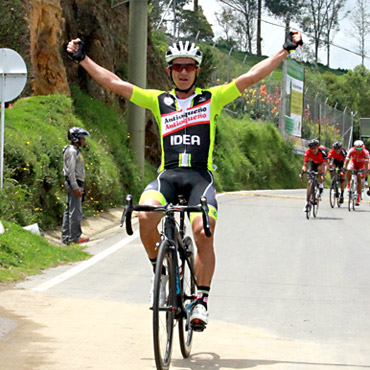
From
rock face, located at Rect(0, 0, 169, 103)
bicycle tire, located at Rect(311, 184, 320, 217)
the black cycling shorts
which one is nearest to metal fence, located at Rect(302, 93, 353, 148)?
rock face, located at Rect(0, 0, 169, 103)

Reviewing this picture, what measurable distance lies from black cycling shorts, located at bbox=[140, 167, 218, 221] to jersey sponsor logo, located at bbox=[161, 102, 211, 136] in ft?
1.09

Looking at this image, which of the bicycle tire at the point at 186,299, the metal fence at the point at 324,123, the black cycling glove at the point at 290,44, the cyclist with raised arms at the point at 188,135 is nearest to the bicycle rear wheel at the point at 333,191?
the black cycling glove at the point at 290,44

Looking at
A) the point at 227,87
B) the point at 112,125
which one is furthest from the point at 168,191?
the point at 112,125

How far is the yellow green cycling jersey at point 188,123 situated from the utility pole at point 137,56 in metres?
15.8

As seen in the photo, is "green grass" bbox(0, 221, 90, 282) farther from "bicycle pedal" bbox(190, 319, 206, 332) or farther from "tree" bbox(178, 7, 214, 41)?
"tree" bbox(178, 7, 214, 41)

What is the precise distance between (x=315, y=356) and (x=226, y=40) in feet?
340

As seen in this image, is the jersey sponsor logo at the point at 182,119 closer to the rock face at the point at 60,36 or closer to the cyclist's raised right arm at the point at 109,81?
the cyclist's raised right arm at the point at 109,81

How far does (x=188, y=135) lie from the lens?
6977mm

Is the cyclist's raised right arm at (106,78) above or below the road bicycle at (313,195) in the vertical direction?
above

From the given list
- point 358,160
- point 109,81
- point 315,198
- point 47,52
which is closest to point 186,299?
point 109,81

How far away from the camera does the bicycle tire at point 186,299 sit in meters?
6.56

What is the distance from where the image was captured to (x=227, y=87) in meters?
7.21

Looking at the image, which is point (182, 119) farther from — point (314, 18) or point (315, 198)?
point (314, 18)

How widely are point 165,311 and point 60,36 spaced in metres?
16.4
